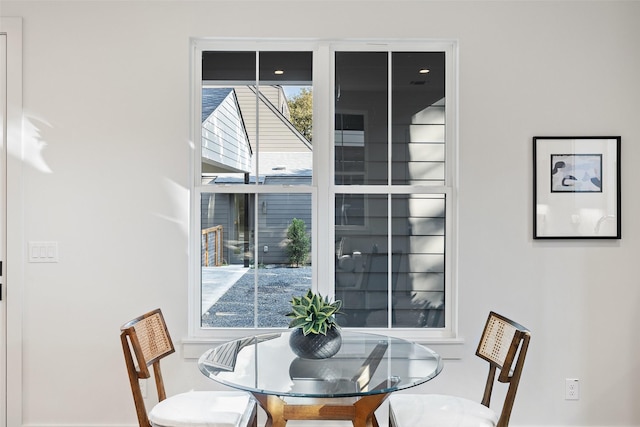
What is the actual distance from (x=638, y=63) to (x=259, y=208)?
220 centimetres

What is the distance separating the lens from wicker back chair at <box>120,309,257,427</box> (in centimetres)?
200

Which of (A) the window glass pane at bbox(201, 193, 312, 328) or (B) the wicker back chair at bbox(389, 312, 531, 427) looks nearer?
(B) the wicker back chair at bbox(389, 312, 531, 427)

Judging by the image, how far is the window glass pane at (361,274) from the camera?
2.73 metres

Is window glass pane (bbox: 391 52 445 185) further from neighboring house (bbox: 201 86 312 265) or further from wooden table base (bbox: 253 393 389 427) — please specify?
wooden table base (bbox: 253 393 389 427)

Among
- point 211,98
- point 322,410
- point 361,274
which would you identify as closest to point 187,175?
point 211,98

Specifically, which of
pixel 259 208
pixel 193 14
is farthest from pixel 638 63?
pixel 193 14

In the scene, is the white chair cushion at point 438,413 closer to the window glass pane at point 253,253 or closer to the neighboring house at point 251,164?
the window glass pane at point 253,253

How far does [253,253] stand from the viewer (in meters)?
2.73

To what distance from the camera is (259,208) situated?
2.72 meters

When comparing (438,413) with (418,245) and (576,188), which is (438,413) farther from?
(576,188)

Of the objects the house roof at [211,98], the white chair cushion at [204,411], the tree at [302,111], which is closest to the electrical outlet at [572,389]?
the white chair cushion at [204,411]

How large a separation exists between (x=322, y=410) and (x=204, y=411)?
0.54m

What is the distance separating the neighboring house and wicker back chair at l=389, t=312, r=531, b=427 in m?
1.04

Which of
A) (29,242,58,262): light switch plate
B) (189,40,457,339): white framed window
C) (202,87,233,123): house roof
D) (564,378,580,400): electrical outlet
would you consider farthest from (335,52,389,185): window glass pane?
(29,242,58,262): light switch plate
